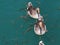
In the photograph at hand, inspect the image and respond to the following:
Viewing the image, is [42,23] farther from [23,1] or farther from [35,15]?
[23,1]

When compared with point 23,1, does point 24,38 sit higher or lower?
lower

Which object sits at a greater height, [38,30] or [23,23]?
[23,23]

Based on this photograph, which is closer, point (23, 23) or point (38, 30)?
point (38, 30)

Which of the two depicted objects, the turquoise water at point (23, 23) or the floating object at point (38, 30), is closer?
the turquoise water at point (23, 23)

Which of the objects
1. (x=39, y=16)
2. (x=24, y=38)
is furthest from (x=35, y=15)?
(x=24, y=38)

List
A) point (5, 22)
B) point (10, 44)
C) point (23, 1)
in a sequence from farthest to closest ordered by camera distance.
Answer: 1. point (23, 1)
2. point (5, 22)
3. point (10, 44)

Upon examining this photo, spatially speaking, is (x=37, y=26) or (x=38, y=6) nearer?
(x=37, y=26)

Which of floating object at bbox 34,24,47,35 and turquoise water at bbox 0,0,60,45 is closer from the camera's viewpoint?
turquoise water at bbox 0,0,60,45

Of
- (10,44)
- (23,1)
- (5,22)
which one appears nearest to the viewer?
(10,44)
